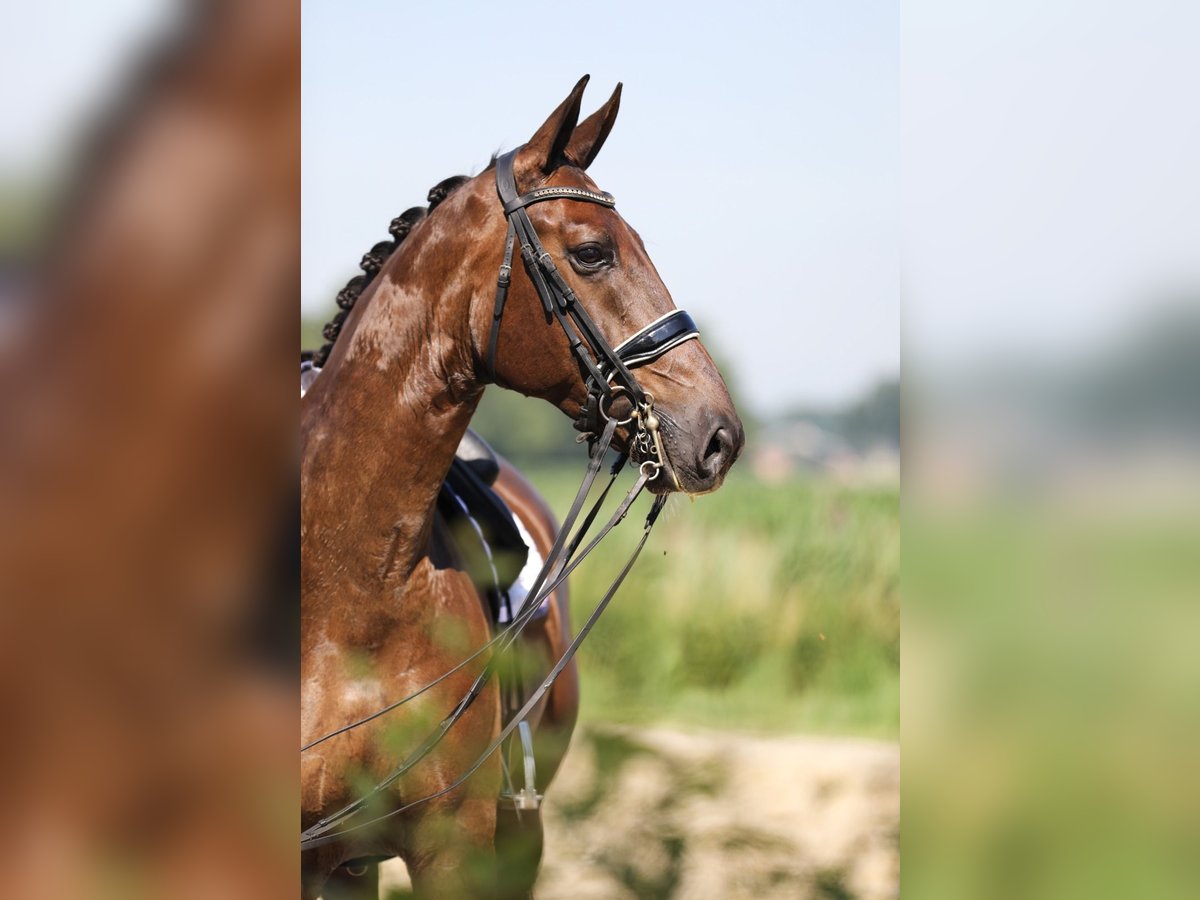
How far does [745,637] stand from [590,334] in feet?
20.8

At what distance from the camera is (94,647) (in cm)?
64

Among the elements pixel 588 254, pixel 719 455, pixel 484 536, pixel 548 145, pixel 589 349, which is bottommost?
pixel 484 536

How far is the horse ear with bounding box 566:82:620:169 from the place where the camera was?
2568mm

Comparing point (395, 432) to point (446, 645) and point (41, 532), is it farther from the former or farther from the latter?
point (41, 532)

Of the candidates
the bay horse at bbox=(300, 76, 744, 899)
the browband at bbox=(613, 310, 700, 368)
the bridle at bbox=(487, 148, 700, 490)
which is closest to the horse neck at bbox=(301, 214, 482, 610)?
the bay horse at bbox=(300, 76, 744, 899)

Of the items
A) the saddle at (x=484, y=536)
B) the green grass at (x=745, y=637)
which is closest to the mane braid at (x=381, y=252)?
the saddle at (x=484, y=536)

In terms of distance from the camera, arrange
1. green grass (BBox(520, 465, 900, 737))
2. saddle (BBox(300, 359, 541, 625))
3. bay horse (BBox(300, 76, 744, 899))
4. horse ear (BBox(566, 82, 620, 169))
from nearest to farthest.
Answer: bay horse (BBox(300, 76, 744, 899)) < horse ear (BBox(566, 82, 620, 169)) < saddle (BBox(300, 359, 541, 625)) < green grass (BBox(520, 465, 900, 737))

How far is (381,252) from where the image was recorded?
8.96ft

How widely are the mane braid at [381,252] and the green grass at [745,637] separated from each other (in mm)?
4849

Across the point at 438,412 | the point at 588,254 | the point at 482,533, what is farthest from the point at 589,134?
the point at 482,533

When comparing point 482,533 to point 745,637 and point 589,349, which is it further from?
point 745,637

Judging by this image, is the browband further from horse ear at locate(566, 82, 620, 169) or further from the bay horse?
horse ear at locate(566, 82, 620, 169)

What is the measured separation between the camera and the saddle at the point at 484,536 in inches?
112

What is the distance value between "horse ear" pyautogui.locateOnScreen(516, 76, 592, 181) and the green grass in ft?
16.9
